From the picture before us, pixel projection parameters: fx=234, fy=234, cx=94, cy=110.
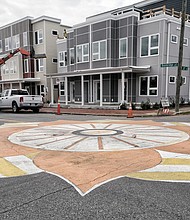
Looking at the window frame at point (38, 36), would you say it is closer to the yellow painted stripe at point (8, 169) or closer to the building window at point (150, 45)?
the building window at point (150, 45)

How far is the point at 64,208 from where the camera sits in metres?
3.36

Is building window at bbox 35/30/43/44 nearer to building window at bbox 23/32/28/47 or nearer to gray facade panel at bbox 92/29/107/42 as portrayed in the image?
building window at bbox 23/32/28/47

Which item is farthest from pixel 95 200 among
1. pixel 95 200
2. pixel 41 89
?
pixel 41 89

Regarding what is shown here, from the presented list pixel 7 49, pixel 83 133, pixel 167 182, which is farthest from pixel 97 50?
pixel 167 182

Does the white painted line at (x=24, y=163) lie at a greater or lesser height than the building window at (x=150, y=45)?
lesser

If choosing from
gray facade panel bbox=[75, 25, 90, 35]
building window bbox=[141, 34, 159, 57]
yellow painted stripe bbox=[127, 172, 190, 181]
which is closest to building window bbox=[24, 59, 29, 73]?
gray facade panel bbox=[75, 25, 90, 35]

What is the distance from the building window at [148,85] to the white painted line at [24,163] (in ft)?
56.3

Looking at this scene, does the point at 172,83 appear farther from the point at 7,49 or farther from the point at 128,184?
the point at 7,49

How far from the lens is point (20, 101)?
19953mm

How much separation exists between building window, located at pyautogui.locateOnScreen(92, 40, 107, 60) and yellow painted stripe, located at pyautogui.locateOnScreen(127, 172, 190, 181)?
20.2 meters

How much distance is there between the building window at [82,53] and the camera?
2553 cm

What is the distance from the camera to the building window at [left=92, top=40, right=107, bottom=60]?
23.8 m

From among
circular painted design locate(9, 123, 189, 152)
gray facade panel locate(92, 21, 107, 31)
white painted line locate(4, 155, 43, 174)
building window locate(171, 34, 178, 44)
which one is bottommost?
white painted line locate(4, 155, 43, 174)

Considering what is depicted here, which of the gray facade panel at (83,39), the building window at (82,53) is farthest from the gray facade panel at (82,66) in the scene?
the gray facade panel at (83,39)
